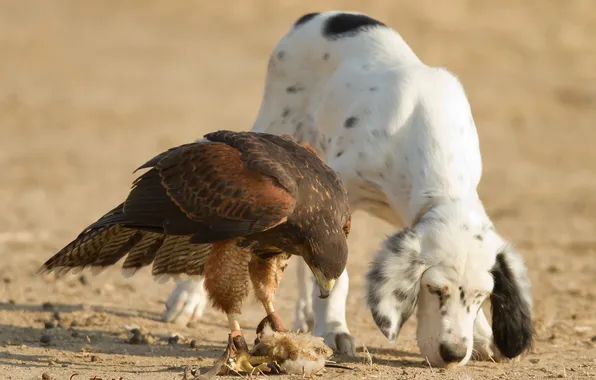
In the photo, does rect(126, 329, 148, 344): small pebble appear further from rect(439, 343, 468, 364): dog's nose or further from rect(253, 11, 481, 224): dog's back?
rect(439, 343, 468, 364): dog's nose

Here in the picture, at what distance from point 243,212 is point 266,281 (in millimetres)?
612

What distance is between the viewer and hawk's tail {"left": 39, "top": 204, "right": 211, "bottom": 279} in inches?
234

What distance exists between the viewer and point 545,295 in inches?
347

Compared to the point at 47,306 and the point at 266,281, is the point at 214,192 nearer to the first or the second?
the point at 266,281

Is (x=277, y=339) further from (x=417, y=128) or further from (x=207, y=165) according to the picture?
(x=417, y=128)

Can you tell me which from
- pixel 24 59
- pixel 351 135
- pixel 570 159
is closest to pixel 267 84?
pixel 351 135

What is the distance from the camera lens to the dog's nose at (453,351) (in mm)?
5793

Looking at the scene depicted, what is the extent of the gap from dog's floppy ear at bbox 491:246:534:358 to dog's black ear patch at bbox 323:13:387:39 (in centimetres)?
255

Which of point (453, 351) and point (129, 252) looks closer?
point (453, 351)

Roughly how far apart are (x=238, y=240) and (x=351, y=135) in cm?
189

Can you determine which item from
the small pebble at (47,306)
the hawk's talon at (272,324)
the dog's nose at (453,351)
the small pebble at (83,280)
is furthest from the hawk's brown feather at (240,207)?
the small pebble at (83,280)

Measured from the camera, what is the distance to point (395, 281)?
5895 millimetres

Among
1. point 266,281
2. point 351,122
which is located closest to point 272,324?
point 266,281

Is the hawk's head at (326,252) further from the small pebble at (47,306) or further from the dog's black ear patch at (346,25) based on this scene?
the dog's black ear patch at (346,25)
